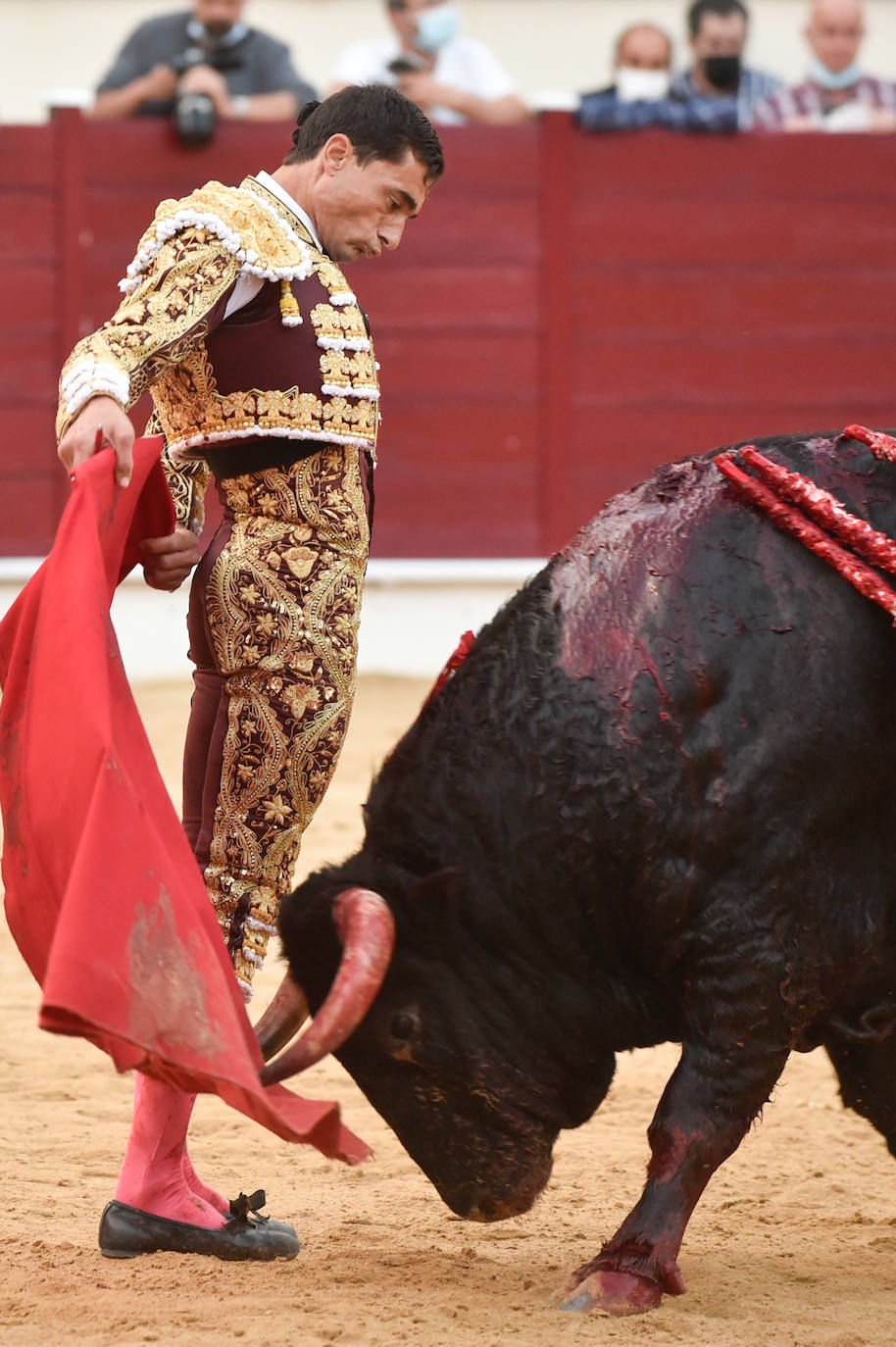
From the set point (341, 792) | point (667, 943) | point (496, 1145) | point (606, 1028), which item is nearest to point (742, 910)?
point (667, 943)

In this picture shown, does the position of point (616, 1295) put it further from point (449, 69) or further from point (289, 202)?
point (449, 69)

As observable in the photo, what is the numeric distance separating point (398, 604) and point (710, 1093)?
6.48 metres

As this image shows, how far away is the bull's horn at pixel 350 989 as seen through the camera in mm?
2449

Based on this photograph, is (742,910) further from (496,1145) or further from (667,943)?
(496,1145)

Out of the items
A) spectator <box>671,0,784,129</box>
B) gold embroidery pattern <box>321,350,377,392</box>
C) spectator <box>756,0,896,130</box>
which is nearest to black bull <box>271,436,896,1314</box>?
gold embroidery pattern <box>321,350,377,392</box>

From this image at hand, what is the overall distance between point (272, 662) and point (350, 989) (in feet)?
1.85

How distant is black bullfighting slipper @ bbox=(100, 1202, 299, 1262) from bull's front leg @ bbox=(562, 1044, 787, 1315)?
1.60 ft

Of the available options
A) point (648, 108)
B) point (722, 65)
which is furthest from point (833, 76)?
point (648, 108)

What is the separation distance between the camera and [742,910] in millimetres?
2539

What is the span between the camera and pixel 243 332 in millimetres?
2779

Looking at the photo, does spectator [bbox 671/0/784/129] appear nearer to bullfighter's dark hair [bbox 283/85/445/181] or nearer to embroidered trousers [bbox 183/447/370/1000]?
bullfighter's dark hair [bbox 283/85/445/181]

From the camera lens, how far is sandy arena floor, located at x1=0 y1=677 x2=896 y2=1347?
248 cm

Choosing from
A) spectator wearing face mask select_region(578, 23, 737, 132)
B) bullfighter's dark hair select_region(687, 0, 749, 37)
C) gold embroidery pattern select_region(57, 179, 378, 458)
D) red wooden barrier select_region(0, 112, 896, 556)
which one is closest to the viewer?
gold embroidery pattern select_region(57, 179, 378, 458)

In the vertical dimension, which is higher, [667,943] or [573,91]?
[573,91]
